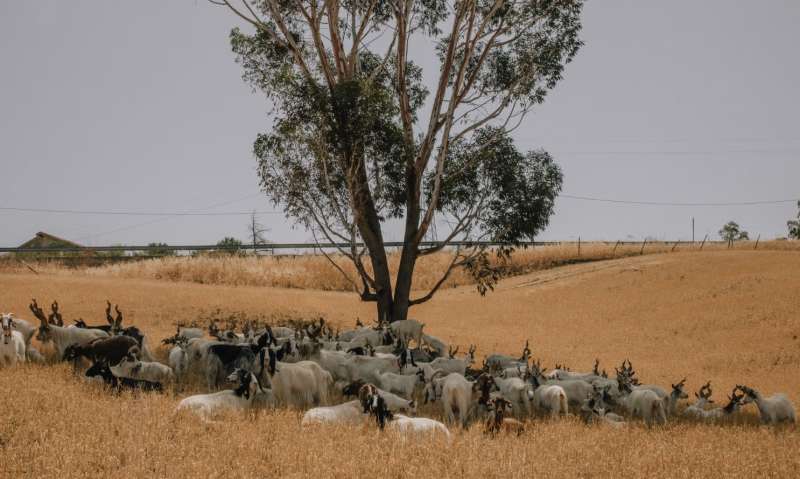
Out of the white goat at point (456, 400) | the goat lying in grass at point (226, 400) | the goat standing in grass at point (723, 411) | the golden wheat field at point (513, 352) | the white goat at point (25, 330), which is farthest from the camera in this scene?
the white goat at point (25, 330)

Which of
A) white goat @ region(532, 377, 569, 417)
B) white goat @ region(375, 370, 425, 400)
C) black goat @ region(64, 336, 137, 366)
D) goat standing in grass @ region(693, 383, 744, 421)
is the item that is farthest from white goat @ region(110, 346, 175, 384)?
Answer: goat standing in grass @ region(693, 383, 744, 421)

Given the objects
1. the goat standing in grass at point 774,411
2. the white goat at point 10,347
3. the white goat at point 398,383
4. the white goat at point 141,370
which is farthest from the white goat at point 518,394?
the white goat at point 10,347

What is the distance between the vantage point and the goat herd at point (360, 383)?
14.0 meters

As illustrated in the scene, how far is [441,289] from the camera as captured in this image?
173 ft

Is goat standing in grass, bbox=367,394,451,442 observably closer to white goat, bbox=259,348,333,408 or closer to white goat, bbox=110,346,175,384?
white goat, bbox=259,348,333,408

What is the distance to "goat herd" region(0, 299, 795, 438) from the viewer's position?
14.0 metres

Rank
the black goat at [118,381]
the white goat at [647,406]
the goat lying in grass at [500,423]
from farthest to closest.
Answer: the white goat at [647,406] → the black goat at [118,381] → the goat lying in grass at [500,423]

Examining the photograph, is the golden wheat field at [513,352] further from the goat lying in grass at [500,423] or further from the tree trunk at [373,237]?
the tree trunk at [373,237]

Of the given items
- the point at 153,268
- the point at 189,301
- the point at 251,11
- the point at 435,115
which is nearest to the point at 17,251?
the point at 153,268

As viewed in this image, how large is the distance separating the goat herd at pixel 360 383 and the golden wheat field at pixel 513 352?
543 millimetres

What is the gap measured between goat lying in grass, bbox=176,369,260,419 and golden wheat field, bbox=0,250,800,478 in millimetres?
373

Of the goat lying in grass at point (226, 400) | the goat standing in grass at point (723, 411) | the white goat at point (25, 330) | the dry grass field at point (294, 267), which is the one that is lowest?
the goat standing in grass at point (723, 411)

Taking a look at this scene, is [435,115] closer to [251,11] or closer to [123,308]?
[251,11]

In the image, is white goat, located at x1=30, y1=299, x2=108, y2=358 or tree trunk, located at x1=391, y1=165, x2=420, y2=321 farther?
tree trunk, located at x1=391, y1=165, x2=420, y2=321
